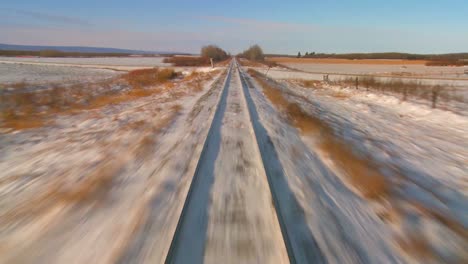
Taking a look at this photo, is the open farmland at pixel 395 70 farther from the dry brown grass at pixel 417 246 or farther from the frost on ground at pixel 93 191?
the frost on ground at pixel 93 191

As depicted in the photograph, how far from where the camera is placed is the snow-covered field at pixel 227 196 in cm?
299

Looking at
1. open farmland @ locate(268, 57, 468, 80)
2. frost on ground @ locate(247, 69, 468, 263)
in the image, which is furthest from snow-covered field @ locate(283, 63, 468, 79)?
frost on ground @ locate(247, 69, 468, 263)

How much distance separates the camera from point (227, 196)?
4.05m

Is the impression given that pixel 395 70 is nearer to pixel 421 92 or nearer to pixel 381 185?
pixel 421 92

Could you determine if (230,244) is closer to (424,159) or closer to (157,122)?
(424,159)

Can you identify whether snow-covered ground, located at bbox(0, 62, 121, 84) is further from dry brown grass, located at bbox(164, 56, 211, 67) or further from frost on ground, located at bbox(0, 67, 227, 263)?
dry brown grass, located at bbox(164, 56, 211, 67)

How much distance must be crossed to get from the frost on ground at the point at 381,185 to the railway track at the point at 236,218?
0.42m

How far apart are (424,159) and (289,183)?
4123 mm

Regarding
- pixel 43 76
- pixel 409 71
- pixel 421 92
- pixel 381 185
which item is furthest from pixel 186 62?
pixel 381 185

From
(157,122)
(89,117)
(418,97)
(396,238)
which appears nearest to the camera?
(396,238)

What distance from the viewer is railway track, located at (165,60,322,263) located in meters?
2.85

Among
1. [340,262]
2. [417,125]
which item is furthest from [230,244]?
[417,125]

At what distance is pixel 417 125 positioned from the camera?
1016 centimetres

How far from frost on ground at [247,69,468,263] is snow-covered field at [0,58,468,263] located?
26 millimetres
